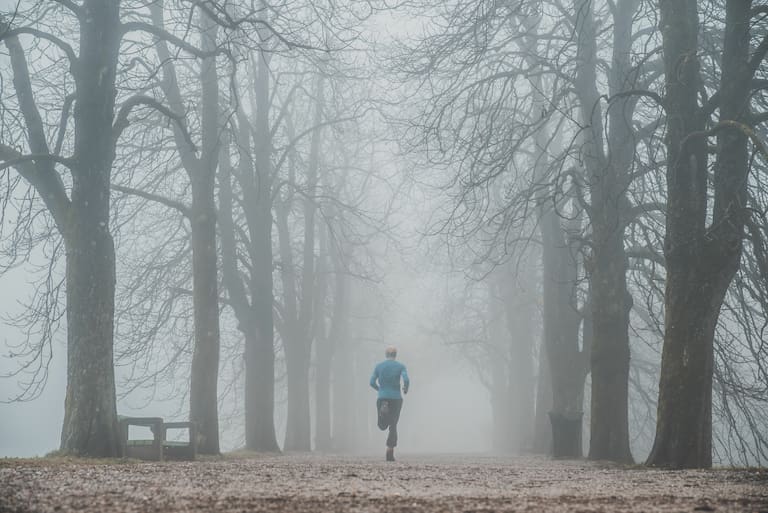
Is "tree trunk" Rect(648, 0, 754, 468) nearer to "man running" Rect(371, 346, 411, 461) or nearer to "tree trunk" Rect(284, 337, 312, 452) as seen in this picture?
"man running" Rect(371, 346, 411, 461)

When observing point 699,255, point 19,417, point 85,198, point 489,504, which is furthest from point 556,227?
point 19,417

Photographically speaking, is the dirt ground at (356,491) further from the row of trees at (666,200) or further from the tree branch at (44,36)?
the tree branch at (44,36)

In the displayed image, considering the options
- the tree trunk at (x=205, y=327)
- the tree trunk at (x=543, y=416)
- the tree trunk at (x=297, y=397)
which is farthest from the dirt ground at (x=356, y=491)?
the tree trunk at (x=297, y=397)

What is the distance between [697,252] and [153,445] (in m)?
7.65

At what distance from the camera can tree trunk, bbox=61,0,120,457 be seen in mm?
11188

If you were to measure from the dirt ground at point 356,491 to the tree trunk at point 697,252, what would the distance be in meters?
1.55

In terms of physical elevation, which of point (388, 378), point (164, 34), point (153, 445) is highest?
point (164, 34)

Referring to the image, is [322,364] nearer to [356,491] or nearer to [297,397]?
[297,397]

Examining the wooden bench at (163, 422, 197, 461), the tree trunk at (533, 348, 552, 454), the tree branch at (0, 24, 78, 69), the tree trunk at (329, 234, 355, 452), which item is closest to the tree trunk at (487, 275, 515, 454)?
the tree trunk at (329, 234, 355, 452)

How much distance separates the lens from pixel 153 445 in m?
12.6

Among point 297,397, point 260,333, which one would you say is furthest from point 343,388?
point 260,333

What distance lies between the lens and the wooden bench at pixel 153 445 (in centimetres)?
1193

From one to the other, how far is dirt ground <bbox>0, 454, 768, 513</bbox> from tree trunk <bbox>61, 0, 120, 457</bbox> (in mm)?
1850

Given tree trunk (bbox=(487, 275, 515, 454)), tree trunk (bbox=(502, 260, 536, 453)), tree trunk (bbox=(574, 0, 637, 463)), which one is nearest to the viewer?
tree trunk (bbox=(574, 0, 637, 463))
